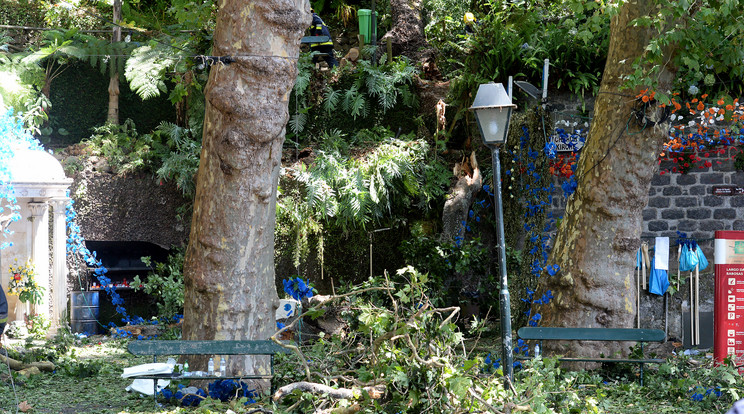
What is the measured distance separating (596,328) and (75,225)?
8.73 metres

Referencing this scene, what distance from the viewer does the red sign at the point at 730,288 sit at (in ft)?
24.0

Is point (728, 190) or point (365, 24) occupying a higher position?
point (365, 24)

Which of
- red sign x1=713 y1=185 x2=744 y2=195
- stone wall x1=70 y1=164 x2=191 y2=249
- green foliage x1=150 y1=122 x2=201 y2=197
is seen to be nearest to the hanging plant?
stone wall x1=70 y1=164 x2=191 y2=249

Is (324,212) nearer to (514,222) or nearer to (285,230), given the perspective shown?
(285,230)

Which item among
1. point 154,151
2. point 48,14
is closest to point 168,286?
point 154,151

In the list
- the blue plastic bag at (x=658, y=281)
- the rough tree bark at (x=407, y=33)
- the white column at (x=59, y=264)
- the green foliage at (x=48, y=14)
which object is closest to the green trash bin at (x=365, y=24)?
the rough tree bark at (x=407, y=33)

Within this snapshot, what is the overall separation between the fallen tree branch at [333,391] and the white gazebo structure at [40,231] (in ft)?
23.8

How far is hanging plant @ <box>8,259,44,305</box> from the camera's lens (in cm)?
1133

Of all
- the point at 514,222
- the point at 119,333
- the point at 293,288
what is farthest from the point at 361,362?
the point at 119,333

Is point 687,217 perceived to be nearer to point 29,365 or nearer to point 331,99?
point 331,99

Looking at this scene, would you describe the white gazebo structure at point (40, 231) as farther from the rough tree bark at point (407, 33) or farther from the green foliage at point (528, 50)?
the green foliage at point (528, 50)

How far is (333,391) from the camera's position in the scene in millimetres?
5594

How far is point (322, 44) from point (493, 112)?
257 inches

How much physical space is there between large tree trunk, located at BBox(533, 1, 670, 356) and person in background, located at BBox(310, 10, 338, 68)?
4.10 meters
